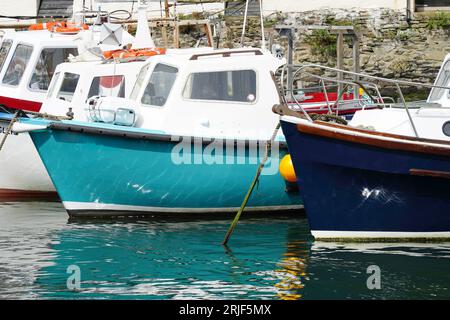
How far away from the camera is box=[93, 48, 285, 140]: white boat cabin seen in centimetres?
1502

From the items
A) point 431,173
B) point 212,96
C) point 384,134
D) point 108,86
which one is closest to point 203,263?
point 384,134

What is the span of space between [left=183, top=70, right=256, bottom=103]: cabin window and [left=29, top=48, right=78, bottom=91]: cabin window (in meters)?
4.51

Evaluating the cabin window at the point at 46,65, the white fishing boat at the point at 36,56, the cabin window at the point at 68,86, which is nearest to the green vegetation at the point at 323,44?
the white fishing boat at the point at 36,56

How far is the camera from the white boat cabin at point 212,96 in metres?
15.0

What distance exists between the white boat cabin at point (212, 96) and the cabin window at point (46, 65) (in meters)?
3.81

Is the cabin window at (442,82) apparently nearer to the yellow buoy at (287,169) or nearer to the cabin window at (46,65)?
the yellow buoy at (287,169)

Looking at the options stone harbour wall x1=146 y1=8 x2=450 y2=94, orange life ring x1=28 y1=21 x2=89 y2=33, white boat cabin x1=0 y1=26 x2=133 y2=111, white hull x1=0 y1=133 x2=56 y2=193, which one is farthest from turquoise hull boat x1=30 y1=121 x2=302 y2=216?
stone harbour wall x1=146 y1=8 x2=450 y2=94

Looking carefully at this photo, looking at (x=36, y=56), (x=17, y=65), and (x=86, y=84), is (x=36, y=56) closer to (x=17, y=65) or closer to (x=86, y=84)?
(x=17, y=65)

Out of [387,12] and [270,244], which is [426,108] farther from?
[387,12]

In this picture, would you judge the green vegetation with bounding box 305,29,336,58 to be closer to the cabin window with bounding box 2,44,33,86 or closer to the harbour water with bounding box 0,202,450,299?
the cabin window with bounding box 2,44,33,86

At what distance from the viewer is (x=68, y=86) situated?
17.6 m

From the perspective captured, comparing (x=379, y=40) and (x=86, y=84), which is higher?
(x=86, y=84)

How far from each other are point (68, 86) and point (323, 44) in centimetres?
1349
